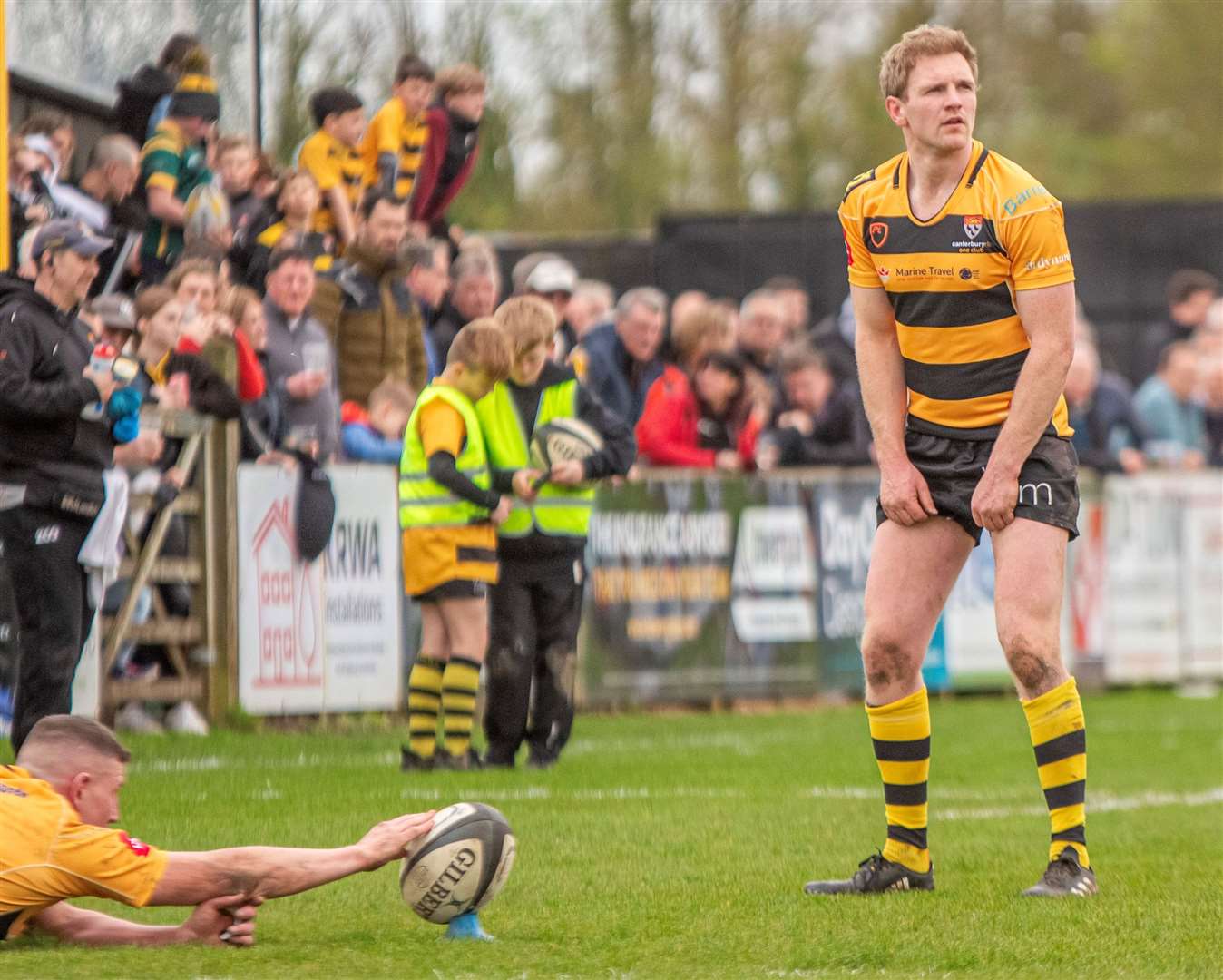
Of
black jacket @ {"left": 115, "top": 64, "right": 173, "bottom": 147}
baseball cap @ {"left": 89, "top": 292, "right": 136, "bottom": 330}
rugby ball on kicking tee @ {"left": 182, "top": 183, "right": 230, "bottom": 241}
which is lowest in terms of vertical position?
baseball cap @ {"left": 89, "top": 292, "right": 136, "bottom": 330}

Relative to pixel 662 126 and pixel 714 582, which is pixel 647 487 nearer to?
pixel 714 582

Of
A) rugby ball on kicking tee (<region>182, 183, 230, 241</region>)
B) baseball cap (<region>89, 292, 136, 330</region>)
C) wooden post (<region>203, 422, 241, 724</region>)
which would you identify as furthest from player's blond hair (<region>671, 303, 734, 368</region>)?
baseball cap (<region>89, 292, 136, 330</region>)

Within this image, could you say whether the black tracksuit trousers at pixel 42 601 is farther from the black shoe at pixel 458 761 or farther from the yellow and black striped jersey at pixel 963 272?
the yellow and black striped jersey at pixel 963 272

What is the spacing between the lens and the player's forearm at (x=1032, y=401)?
22.1 ft

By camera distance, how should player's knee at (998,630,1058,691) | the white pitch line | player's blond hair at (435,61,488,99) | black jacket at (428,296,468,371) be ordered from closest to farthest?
player's knee at (998,630,1058,691) < the white pitch line < black jacket at (428,296,468,371) < player's blond hair at (435,61,488,99)

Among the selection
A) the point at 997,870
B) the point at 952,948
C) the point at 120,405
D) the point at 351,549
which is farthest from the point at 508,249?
the point at 952,948

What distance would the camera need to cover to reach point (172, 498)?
12.6 metres

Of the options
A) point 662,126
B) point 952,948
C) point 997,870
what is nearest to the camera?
point 952,948

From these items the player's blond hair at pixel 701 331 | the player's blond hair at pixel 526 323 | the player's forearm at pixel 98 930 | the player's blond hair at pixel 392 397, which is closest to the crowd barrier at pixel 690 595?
the player's blond hair at pixel 392 397

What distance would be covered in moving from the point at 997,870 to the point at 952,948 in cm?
170

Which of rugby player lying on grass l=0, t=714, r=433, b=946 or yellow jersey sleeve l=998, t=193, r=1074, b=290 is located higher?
yellow jersey sleeve l=998, t=193, r=1074, b=290

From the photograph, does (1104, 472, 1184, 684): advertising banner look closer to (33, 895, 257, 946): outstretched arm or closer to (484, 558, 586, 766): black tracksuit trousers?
(484, 558, 586, 766): black tracksuit trousers

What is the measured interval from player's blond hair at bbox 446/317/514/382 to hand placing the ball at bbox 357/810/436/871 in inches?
198

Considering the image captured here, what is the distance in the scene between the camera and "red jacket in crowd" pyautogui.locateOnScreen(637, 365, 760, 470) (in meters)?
15.5
